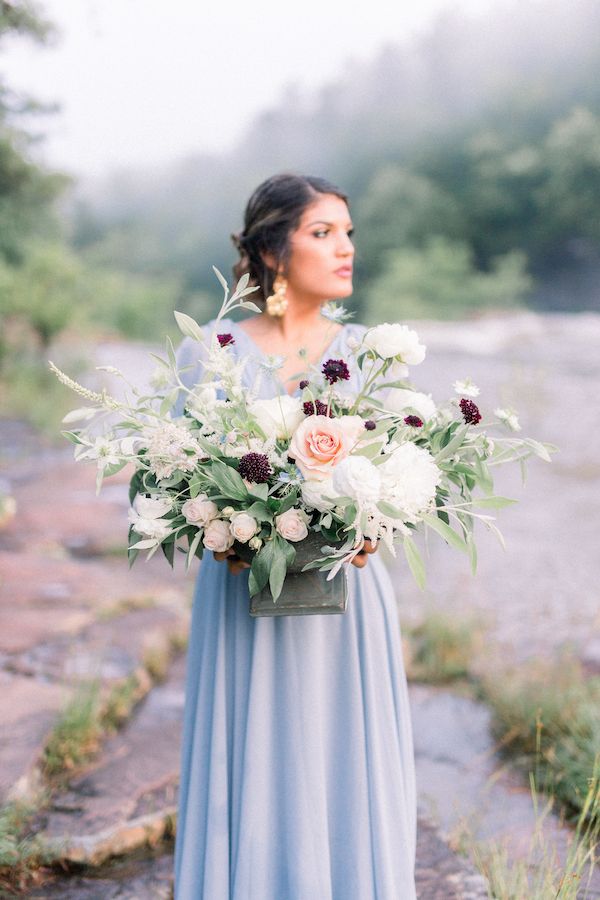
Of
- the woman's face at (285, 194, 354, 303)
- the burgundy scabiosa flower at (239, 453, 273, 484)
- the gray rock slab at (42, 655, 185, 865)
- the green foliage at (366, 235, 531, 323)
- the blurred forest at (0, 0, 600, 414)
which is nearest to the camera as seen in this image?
the burgundy scabiosa flower at (239, 453, 273, 484)

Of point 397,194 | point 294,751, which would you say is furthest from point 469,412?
point 397,194

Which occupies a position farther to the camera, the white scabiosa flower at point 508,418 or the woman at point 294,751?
the woman at point 294,751

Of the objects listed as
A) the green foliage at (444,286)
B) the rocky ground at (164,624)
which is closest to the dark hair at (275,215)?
the rocky ground at (164,624)

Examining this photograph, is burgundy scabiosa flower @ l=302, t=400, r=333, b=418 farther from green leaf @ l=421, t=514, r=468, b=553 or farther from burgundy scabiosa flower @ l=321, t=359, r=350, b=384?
green leaf @ l=421, t=514, r=468, b=553

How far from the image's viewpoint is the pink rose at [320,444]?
58.0 inches

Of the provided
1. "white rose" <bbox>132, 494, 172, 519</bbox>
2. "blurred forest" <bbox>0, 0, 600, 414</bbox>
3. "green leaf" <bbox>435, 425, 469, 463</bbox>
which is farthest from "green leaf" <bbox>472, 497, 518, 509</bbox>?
"blurred forest" <bbox>0, 0, 600, 414</bbox>

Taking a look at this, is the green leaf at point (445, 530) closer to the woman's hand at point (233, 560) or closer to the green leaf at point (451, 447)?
the green leaf at point (451, 447)

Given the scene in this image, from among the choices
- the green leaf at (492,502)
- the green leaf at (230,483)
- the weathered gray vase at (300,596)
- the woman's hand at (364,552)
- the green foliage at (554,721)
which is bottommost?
the green foliage at (554,721)

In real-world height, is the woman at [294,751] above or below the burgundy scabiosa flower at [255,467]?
below

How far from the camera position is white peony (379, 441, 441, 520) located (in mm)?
1459

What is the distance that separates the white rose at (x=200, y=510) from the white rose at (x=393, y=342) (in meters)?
0.45

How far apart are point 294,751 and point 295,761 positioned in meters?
0.02

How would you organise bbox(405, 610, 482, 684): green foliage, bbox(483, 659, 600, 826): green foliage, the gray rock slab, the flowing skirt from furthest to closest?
bbox(405, 610, 482, 684): green foliage < bbox(483, 659, 600, 826): green foliage < the gray rock slab < the flowing skirt

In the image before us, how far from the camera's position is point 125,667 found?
3717mm
